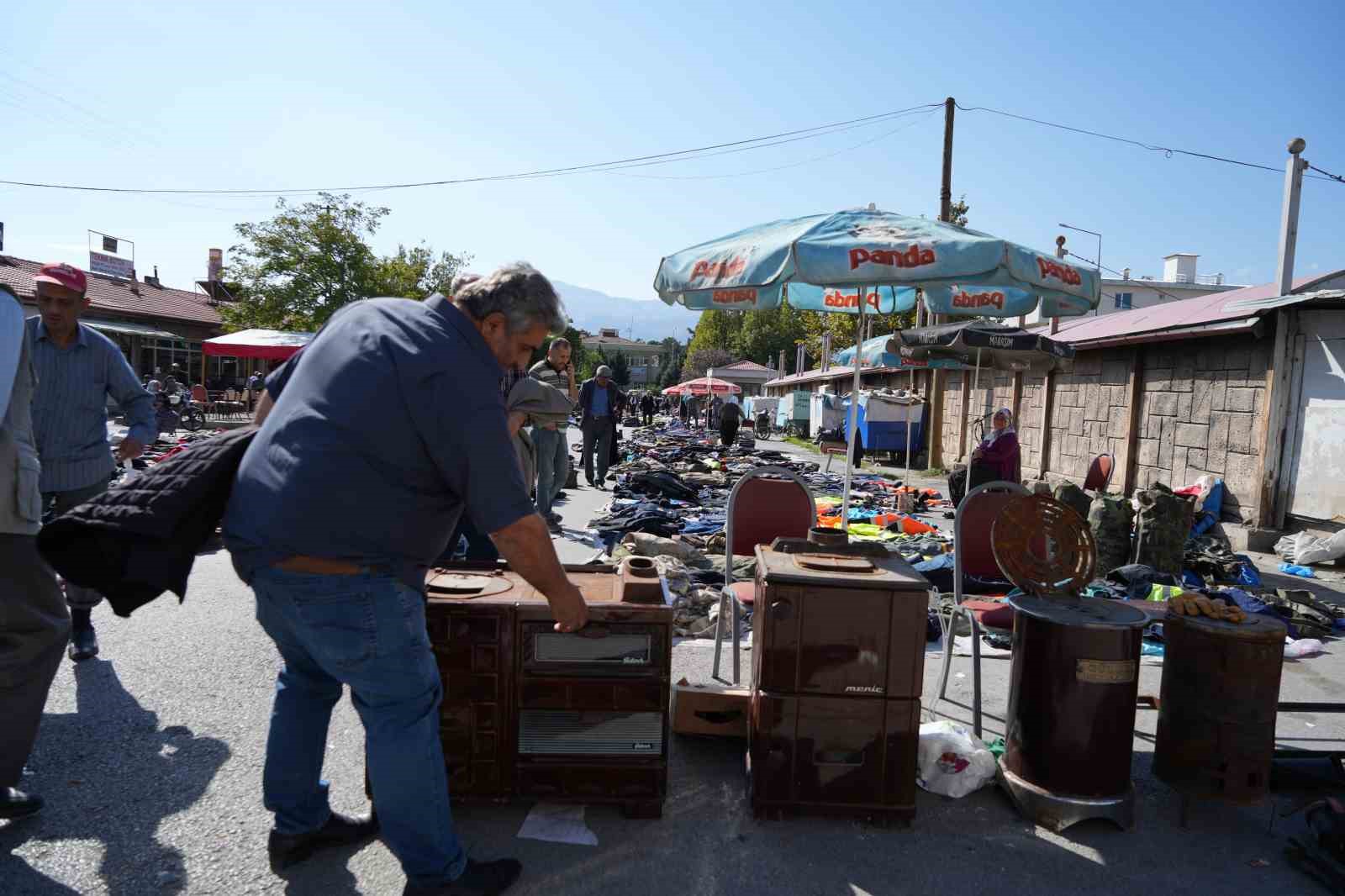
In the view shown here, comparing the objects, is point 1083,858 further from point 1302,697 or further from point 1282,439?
point 1282,439

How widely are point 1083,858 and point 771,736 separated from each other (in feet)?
3.83

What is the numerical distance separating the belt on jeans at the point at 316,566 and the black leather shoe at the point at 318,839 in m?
1.04

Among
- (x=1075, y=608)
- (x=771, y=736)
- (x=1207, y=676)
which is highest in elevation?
(x=1075, y=608)

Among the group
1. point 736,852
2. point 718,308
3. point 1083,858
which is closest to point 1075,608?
point 1083,858

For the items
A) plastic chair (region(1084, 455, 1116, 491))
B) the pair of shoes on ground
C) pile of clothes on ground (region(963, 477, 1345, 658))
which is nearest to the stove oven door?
the pair of shoes on ground

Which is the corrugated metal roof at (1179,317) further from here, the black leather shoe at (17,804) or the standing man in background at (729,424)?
the black leather shoe at (17,804)

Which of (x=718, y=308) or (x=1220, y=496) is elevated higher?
(x=718, y=308)

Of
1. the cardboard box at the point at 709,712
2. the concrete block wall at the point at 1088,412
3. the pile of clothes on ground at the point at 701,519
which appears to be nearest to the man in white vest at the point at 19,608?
the cardboard box at the point at 709,712

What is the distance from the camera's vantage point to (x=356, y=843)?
8.96 feet

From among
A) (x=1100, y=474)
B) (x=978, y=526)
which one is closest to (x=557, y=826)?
(x=978, y=526)

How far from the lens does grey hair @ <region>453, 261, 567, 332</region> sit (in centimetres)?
229

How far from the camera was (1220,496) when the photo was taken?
9766 millimetres

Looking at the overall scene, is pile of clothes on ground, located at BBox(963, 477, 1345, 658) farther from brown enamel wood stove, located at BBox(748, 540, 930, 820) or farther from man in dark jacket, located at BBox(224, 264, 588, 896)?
man in dark jacket, located at BBox(224, 264, 588, 896)

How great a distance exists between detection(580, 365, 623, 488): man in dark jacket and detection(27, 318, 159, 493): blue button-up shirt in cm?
758
